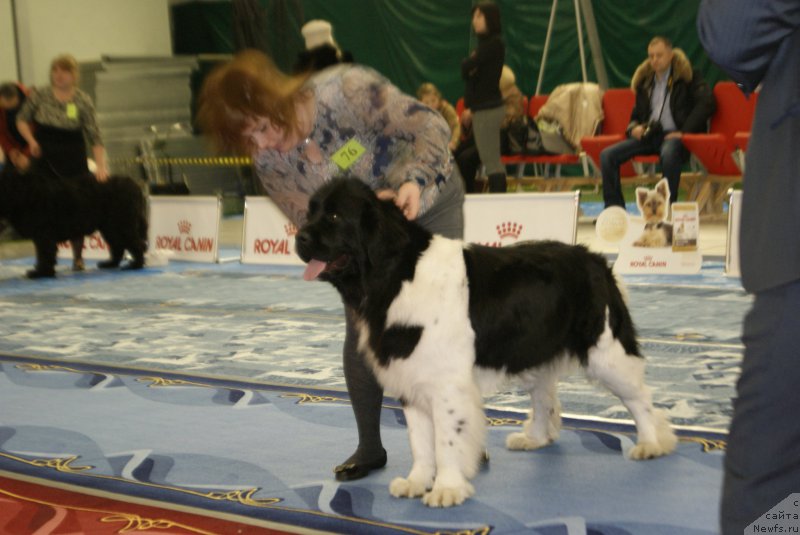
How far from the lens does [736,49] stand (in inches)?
57.6

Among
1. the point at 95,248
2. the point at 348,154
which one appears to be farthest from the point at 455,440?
the point at 95,248

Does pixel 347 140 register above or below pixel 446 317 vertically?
above

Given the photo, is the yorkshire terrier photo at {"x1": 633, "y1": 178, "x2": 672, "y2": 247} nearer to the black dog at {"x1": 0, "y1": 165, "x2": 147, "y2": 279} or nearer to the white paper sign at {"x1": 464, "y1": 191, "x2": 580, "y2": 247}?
the white paper sign at {"x1": 464, "y1": 191, "x2": 580, "y2": 247}

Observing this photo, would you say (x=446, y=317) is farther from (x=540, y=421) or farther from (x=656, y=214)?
(x=656, y=214)

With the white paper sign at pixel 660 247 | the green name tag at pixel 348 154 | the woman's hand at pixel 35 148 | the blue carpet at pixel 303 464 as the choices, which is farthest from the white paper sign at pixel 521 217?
the green name tag at pixel 348 154

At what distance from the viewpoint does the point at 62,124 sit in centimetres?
845

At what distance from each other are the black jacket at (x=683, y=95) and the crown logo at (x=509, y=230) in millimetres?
2246

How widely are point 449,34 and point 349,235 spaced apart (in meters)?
13.3

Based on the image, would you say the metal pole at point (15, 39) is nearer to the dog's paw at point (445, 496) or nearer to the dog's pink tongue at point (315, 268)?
the dog's pink tongue at point (315, 268)

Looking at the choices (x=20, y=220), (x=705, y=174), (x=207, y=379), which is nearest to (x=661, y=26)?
(x=705, y=174)

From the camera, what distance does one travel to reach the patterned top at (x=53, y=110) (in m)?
8.38

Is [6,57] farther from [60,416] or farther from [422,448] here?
[422,448]

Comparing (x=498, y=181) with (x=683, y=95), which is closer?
(x=683, y=95)

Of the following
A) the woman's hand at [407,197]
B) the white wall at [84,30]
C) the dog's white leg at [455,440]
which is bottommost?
the dog's white leg at [455,440]
